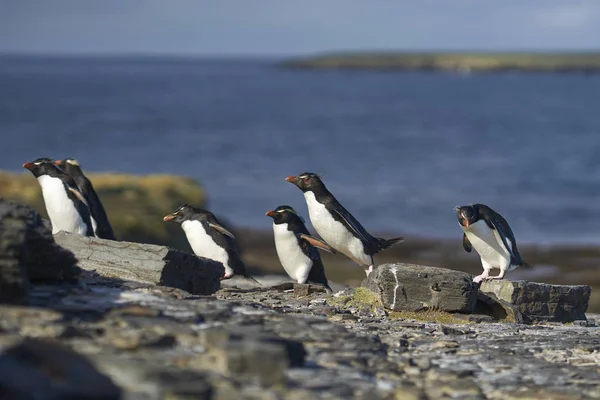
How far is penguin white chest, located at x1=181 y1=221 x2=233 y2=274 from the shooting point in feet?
39.0

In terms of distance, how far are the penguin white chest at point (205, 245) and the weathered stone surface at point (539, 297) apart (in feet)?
9.69

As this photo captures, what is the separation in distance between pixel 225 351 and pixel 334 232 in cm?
584

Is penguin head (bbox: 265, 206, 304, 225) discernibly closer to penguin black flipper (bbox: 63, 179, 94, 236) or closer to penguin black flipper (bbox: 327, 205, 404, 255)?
penguin black flipper (bbox: 327, 205, 404, 255)

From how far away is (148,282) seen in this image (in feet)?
28.6

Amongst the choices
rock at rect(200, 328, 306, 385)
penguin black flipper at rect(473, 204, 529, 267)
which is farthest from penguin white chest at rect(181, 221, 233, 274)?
rock at rect(200, 328, 306, 385)

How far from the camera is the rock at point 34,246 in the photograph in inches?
256

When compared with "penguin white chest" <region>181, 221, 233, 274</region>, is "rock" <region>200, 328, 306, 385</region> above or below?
below

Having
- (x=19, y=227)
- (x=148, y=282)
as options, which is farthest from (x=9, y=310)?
(x=148, y=282)

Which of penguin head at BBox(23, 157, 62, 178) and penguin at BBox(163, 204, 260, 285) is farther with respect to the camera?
penguin head at BBox(23, 157, 62, 178)

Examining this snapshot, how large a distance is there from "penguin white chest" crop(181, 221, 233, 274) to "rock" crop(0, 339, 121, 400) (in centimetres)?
635

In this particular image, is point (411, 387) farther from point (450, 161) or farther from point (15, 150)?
point (15, 150)

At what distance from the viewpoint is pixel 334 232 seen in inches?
463

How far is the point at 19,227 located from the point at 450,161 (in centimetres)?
4696

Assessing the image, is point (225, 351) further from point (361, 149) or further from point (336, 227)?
point (361, 149)
